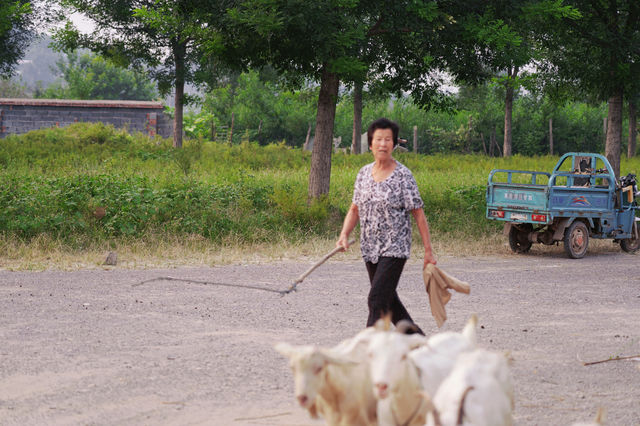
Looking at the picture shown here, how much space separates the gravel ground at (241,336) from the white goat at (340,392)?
7.03 ft

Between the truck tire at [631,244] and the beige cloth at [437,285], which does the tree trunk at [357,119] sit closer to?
the truck tire at [631,244]

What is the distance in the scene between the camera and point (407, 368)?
2.84 m

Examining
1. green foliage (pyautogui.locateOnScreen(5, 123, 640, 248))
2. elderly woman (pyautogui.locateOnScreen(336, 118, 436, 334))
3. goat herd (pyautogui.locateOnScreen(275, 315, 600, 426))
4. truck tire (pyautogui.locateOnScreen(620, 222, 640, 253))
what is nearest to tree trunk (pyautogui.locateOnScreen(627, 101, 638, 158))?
green foliage (pyautogui.locateOnScreen(5, 123, 640, 248))

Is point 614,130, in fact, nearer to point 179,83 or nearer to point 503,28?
point 503,28

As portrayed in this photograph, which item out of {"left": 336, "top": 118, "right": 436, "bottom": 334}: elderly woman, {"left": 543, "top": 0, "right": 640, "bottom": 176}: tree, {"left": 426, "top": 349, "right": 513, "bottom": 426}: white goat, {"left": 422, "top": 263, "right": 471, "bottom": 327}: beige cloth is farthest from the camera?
{"left": 543, "top": 0, "right": 640, "bottom": 176}: tree

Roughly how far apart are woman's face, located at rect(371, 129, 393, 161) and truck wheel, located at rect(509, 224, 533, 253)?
964cm

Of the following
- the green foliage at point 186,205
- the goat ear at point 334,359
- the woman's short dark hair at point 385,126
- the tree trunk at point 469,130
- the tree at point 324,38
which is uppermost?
the tree trunk at point 469,130

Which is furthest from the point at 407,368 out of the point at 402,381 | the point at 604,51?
the point at 604,51

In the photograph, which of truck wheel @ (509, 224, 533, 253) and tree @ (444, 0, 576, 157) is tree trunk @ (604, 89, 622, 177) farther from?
truck wheel @ (509, 224, 533, 253)

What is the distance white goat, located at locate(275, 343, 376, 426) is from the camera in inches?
107

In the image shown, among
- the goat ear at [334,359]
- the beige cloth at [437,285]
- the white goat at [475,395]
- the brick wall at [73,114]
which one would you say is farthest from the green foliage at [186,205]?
the brick wall at [73,114]

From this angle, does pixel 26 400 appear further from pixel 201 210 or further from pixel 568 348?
pixel 201 210

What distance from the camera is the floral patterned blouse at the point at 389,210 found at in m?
5.73

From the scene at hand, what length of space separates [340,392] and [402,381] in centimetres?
25
